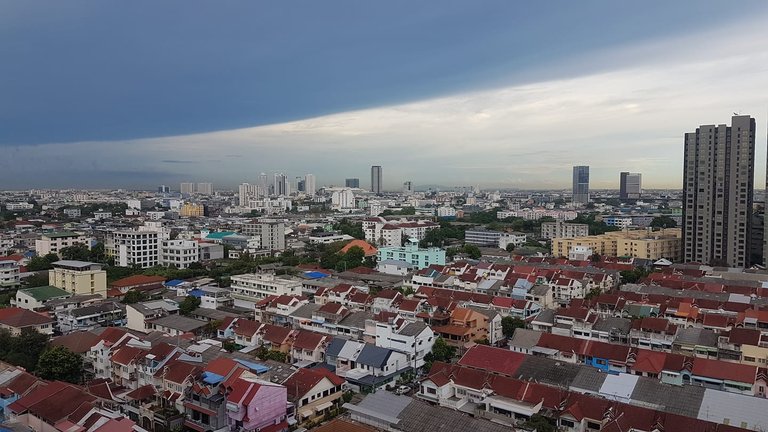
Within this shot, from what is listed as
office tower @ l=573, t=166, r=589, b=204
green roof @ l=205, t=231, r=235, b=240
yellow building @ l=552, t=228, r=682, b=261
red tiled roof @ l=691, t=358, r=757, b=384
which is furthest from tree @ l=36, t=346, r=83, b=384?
office tower @ l=573, t=166, r=589, b=204

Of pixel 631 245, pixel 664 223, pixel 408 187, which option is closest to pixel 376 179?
pixel 408 187

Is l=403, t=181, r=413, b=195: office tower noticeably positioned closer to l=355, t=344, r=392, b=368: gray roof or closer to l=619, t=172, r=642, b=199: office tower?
l=619, t=172, r=642, b=199: office tower

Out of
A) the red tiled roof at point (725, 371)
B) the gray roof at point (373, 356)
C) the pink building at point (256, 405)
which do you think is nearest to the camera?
the pink building at point (256, 405)

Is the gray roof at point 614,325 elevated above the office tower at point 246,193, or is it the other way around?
the office tower at point 246,193

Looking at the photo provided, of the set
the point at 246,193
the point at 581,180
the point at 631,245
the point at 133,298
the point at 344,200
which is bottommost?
the point at 133,298

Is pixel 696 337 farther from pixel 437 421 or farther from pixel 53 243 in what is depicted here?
pixel 53 243

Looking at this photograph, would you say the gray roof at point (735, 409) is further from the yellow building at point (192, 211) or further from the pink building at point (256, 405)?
the yellow building at point (192, 211)

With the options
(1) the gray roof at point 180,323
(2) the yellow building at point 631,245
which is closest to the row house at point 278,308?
(1) the gray roof at point 180,323
